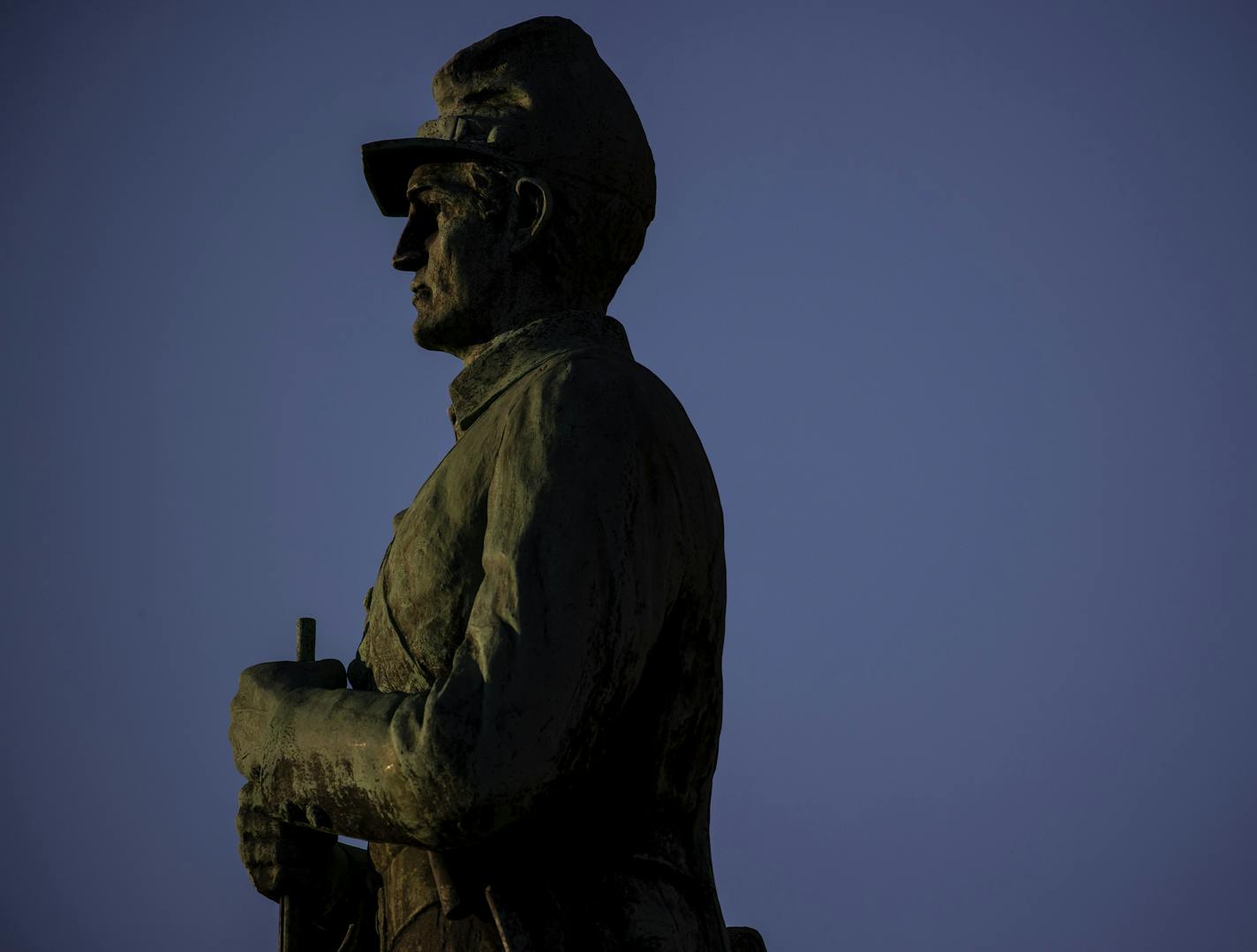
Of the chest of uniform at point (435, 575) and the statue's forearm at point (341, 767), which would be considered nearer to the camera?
the statue's forearm at point (341, 767)

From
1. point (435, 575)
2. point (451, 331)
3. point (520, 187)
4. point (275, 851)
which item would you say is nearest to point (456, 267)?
point (451, 331)

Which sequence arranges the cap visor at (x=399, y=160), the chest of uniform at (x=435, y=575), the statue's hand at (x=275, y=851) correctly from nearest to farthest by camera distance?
the chest of uniform at (x=435, y=575) → the statue's hand at (x=275, y=851) → the cap visor at (x=399, y=160)

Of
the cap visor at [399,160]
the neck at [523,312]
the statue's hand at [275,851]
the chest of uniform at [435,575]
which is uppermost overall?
the cap visor at [399,160]

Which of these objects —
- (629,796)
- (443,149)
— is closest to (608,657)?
(629,796)

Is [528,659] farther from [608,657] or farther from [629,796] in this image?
[629,796]

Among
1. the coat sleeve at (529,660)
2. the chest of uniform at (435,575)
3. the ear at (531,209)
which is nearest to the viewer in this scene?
the coat sleeve at (529,660)

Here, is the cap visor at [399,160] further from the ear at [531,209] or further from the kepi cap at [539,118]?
the ear at [531,209]

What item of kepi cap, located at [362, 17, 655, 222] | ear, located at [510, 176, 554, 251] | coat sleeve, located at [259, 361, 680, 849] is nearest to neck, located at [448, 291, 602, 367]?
ear, located at [510, 176, 554, 251]

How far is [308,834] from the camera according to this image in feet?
17.3

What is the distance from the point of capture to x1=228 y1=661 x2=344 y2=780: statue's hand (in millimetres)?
5031

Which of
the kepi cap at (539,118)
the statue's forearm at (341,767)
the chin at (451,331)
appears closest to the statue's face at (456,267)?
the chin at (451,331)

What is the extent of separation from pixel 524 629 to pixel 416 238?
1.90m

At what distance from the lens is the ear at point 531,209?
5.61 meters

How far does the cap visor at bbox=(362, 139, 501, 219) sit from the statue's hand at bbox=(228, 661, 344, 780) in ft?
5.71
